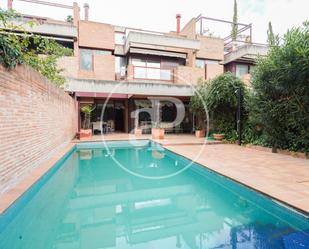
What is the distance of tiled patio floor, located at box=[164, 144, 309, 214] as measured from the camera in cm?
440

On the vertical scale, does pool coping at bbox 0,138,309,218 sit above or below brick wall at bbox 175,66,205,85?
below

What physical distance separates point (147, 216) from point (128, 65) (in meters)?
15.3

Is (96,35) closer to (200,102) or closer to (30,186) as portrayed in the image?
(200,102)

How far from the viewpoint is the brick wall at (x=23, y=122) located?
461 centimetres

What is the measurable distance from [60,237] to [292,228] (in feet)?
13.1

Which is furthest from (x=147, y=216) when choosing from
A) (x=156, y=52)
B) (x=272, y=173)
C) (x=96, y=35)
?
(x=96, y=35)

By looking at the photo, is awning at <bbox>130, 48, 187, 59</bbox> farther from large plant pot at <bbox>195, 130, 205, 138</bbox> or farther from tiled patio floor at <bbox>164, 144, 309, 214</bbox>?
tiled patio floor at <bbox>164, 144, 309, 214</bbox>

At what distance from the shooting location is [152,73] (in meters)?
18.0

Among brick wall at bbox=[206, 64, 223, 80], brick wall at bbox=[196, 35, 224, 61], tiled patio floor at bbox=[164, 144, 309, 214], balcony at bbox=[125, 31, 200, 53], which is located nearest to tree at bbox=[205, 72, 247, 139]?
tiled patio floor at bbox=[164, 144, 309, 214]

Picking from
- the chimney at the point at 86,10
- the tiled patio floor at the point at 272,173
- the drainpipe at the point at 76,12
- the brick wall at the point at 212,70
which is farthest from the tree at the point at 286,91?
the chimney at the point at 86,10

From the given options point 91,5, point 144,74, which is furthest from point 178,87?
point 91,5

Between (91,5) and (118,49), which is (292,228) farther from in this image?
(91,5)

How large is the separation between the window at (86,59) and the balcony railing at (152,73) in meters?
3.97

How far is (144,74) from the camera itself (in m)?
17.9
